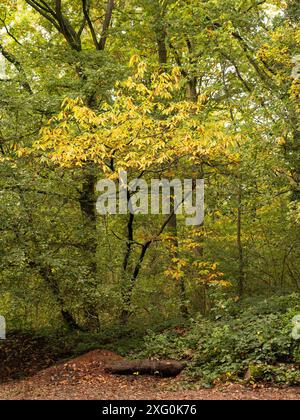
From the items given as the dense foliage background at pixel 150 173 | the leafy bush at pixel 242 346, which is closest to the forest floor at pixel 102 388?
the leafy bush at pixel 242 346

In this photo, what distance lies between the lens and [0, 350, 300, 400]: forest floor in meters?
6.74

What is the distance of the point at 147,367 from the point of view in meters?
8.77

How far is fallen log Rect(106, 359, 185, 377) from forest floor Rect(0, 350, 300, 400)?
5.5 inches

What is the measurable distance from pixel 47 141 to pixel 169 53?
8.12 m

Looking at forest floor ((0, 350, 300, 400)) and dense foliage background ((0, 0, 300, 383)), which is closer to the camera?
forest floor ((0, 350, 300, 400))

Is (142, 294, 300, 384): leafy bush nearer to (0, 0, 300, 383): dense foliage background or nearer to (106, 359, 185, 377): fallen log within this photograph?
(0, 0, 300, 383): dense foliage background

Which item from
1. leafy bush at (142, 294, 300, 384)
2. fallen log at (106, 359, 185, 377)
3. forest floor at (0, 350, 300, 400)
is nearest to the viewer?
forest floor at (0, 350, 300, 400)

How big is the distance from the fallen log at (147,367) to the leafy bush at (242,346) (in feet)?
0.94

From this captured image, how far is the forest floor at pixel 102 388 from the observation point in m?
6.74

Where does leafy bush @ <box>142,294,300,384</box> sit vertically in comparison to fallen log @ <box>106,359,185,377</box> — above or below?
above

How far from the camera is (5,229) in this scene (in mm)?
8852

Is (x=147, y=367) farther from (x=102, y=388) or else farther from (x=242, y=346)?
(x=242, y=346)

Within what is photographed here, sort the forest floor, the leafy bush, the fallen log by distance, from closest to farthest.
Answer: the forest floor
the leafy bush
the fallen log

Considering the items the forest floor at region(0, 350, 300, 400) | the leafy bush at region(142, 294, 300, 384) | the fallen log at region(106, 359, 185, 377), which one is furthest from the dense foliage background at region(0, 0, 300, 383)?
the forest floor at region(0, 350, 300, 400)
